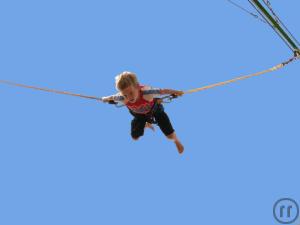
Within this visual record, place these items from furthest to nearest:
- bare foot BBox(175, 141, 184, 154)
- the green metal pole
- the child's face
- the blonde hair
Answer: bare foot BBox(175, 141, 184, 154) → the child's face → the blonde hair → the green metal pole

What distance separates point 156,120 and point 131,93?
1053mm

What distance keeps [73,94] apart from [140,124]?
128 cm

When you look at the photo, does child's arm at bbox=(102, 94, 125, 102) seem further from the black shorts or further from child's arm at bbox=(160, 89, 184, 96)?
child's arm at bbox=(160, 89, 184, 96)

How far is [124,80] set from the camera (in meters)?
9.16

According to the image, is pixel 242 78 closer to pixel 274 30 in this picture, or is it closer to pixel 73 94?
pixel 274 30

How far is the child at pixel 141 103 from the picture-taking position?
9234mm

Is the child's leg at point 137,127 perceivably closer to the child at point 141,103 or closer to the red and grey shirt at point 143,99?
the child at point 141,103

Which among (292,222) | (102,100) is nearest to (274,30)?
(102,100)

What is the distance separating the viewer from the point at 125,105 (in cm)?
991

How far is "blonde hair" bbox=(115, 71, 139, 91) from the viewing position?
30.1ft

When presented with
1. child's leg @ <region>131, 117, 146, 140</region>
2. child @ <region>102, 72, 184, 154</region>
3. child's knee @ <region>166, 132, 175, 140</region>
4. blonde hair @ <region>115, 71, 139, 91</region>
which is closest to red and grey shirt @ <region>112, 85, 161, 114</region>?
child @ <region>102, 72, 184, 154</region>

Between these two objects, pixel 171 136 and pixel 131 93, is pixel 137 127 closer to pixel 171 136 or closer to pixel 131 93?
pixel 171 136

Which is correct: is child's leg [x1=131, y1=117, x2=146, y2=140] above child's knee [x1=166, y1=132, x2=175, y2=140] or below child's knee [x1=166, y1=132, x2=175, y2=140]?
above

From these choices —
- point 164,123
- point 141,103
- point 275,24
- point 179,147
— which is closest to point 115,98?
point 141,103
